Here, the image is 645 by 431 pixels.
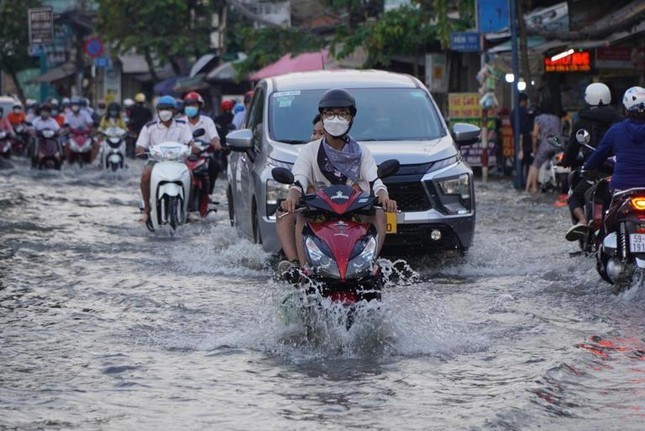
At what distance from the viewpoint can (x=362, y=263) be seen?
893cm

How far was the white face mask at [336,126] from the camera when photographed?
30.9 feet

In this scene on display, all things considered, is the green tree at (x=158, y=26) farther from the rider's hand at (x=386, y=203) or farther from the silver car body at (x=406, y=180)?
the rider's hand at (x=386, y=203)

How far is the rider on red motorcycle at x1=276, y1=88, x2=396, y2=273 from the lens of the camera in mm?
9383

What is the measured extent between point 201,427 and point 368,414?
0.80m

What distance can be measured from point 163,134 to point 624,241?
8.38 m

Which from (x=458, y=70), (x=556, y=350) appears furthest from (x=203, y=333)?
(x=458, y=70)

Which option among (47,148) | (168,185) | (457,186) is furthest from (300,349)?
(47,148)

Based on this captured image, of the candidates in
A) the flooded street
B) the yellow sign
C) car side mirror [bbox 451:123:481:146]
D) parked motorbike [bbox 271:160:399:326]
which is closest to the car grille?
the flooded street

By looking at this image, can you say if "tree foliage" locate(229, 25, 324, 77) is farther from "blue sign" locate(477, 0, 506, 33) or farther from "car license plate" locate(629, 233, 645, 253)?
"car license plate" locate(629, 233, 645, 253)

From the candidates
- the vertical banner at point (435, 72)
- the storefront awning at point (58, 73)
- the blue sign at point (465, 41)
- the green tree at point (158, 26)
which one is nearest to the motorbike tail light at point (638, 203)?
the blue sign at point (465, 41)

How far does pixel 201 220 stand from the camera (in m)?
19.8

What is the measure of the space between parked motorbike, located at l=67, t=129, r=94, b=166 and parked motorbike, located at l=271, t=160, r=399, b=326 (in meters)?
26.8

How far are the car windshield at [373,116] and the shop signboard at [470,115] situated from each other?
15993mm

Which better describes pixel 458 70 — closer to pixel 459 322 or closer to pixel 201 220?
pixel 201 220
